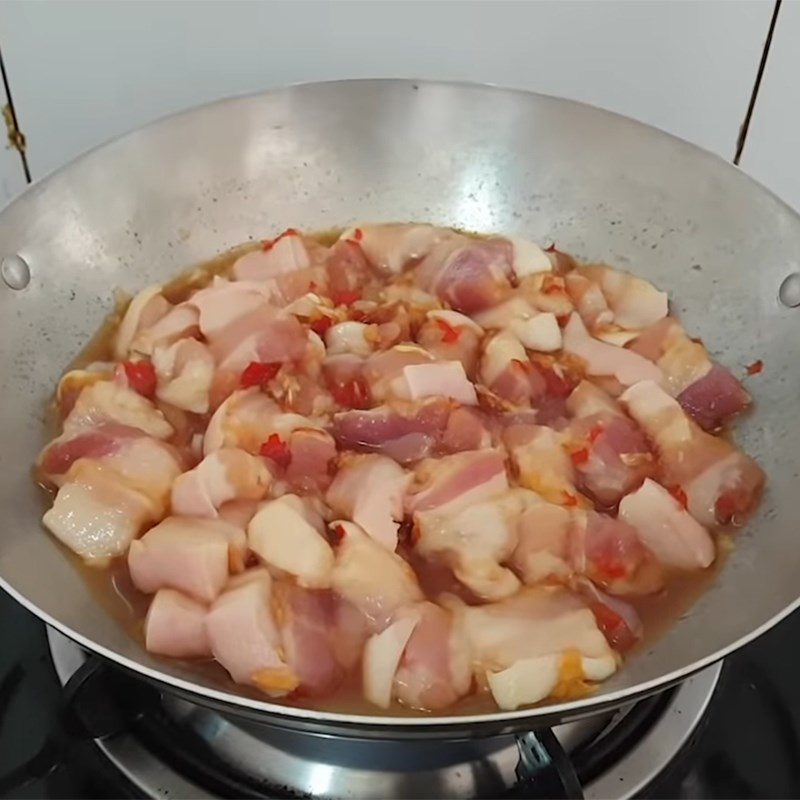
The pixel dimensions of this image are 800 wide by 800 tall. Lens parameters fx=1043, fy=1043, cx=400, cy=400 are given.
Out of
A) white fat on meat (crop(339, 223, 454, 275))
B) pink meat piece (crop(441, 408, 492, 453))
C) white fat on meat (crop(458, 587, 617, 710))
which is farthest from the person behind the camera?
white fat on meat (crop(339, 223, 454, 275))

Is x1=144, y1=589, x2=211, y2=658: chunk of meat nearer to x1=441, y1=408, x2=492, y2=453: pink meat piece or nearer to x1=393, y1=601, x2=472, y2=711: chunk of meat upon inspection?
x1=393, y1=601, x2=472, y2=711: chunk of meat

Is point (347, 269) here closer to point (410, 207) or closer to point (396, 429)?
point (410, 207)

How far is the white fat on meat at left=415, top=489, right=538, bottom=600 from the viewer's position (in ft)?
3.12

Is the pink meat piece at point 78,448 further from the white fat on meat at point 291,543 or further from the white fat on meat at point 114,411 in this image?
the white fat on meat at point 291,543

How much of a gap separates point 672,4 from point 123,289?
A: 0.73m

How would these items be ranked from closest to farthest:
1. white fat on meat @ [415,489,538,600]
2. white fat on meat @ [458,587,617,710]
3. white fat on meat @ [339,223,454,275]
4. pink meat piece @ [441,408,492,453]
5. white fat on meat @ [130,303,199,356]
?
white fat on meat @ [458,587,617,710] < white fat on meat @ [415,489,538,600] < pink meat piece @ [441,408,492,453] < white fat on meat @ [130,303,199,356] < white fat on meat @ [339,223,454,275]

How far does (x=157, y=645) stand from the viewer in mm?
872

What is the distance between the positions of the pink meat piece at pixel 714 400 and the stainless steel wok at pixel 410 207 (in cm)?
2

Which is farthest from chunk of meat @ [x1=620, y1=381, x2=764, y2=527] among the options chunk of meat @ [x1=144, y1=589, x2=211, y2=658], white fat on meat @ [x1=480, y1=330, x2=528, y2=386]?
chunk of meat @ [x1=144, y1=589, x2=211, y2=658]

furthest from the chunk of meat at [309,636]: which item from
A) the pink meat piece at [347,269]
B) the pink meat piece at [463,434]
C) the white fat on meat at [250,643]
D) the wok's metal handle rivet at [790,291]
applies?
the wok's metal handle rivet at [790,291]

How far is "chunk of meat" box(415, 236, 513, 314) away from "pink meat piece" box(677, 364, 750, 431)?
25cm

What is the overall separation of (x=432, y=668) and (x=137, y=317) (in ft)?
1.84

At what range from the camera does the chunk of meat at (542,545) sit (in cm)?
95

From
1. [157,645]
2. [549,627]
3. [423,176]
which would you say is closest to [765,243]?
[423,176]
